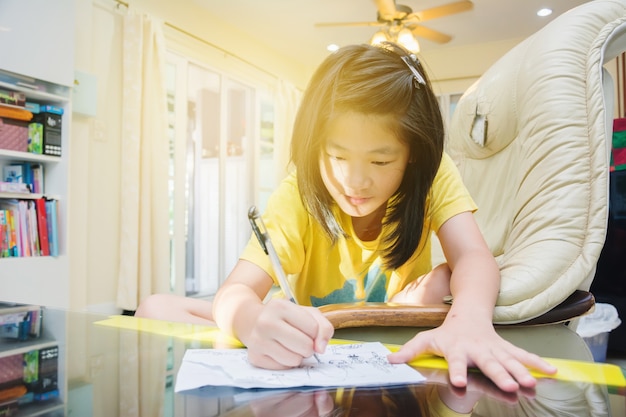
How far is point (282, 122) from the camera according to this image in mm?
5422

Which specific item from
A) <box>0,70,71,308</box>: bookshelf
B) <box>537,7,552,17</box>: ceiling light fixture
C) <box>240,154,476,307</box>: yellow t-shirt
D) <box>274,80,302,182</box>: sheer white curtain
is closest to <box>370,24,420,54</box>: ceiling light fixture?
<box>537,7,552,17</box>: ceiling light fixture

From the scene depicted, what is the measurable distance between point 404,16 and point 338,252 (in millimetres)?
3076

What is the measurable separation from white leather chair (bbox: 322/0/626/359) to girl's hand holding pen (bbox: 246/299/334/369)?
0.19 metres

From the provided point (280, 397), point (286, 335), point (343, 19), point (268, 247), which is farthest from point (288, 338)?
point (343, 19)

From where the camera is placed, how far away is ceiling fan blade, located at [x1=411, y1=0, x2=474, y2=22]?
3328 millimetres

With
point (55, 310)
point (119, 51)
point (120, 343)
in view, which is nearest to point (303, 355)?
point (120, 343)

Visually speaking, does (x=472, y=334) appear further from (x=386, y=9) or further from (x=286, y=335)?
(x=386, y=9)

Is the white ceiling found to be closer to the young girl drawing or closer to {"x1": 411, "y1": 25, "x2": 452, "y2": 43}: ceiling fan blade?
{"x1": 411, "y1": 25, "x2": 452, "y2": 43}: ceiling fan blade

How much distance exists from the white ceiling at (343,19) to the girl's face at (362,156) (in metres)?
3.78

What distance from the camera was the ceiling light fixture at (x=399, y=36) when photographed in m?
3.60

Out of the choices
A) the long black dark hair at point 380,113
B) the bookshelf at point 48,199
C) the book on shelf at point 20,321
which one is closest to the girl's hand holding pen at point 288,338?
the book on shelf at point 20,321

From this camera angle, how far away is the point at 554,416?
325mm

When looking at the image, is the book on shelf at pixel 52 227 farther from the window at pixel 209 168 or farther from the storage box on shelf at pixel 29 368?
the storage box on shelf at pixel 29 368

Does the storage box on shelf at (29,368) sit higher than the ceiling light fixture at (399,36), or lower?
lower
